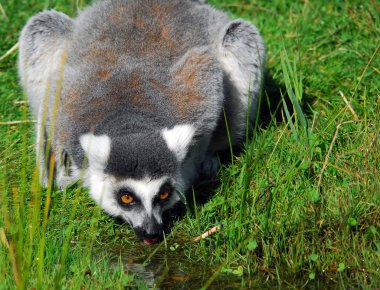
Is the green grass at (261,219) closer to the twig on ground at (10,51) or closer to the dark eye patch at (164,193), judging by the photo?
the dark eye patch at (164,193)

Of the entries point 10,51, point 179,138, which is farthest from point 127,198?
point 10,51

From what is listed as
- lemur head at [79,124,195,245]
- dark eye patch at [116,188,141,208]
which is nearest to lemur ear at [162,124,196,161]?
lemur head at [79,124,195,245]

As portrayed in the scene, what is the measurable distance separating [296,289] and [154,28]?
8.54 ft

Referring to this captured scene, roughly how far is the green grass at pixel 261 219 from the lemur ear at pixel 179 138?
1.52 ft

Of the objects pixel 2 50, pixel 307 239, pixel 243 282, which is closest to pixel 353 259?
pixel 307 239

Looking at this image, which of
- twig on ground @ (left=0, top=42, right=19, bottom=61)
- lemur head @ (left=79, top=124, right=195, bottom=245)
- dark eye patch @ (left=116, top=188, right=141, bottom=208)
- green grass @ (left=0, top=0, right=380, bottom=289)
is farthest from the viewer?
twig on ground @ (left=0, top=42, right=19, bottom=61)

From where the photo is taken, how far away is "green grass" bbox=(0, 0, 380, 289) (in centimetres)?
432

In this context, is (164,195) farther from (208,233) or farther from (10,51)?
(10,51)

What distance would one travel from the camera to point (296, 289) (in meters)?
4.38

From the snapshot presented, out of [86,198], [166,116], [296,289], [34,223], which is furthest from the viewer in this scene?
[86,198]

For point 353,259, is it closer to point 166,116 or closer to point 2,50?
point 166,116

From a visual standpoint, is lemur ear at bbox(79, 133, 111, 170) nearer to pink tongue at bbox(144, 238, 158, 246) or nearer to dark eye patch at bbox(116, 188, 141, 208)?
dark eye patch at bbox(116, 188, 141, 208)

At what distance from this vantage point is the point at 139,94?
17.6 ft

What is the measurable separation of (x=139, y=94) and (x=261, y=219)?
1398 mm
